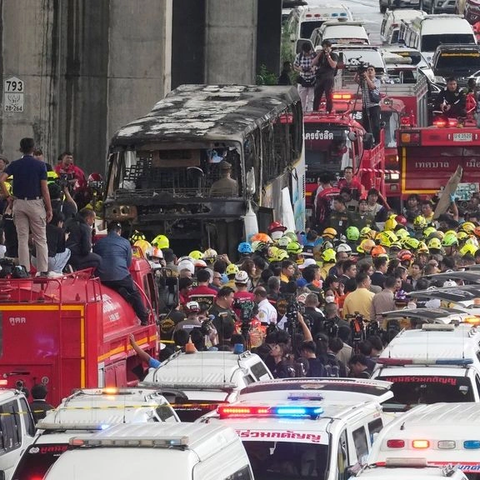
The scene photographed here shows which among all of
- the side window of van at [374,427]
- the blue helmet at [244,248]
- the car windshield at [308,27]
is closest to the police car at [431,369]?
the side window of van at [374,427]

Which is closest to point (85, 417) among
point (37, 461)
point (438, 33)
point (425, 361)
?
point (37, 461)

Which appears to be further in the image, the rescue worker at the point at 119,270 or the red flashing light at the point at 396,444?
the rescue worker at the point at 119,270

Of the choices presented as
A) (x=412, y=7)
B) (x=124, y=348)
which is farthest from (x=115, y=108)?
(x=412, y=7)

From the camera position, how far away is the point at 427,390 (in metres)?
16.8

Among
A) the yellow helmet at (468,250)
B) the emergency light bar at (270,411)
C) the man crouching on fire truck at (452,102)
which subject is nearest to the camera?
the emergency light bar at (270,411)

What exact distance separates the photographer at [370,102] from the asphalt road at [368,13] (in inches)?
1088

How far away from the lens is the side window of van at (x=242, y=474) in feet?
40.3

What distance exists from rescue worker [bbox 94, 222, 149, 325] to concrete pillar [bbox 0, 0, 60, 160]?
1432 cm

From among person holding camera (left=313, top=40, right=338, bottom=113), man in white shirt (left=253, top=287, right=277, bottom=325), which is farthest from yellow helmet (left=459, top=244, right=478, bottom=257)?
person holding camera (left=313, top=40, right=338, bottom=113)

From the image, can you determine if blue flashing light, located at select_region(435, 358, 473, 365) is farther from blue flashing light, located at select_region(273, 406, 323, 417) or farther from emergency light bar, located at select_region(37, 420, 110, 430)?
emergency light bar, located at select_region(37, 420, 110, 430)

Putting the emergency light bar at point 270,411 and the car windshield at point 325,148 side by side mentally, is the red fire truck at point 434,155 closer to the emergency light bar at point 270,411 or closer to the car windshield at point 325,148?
the car windshield at point 325,148

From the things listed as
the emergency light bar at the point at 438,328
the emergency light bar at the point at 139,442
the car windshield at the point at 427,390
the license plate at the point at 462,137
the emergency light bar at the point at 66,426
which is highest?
the emergency light bar at the point at 139,442

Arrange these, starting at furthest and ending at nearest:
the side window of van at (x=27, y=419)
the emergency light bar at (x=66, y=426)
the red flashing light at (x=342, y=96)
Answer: the red flashing light at (x=342, y=96) < the side window of van at (x=27, y=419) < the emergency light bar at (x=66, y=426)

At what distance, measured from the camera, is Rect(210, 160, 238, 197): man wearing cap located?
2706 cm
